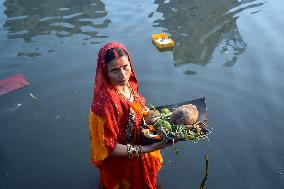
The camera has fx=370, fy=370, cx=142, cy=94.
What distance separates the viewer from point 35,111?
579cm

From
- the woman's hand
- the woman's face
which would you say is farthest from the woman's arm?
the woman's face

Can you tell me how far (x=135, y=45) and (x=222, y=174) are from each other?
142 inches

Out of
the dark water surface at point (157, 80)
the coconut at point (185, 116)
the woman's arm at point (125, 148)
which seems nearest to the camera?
the woman's arm at point (125, 148)

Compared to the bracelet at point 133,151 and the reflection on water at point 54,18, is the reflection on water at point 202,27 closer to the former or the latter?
the reflection on water at point 54,18

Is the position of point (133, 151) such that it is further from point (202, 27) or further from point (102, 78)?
point (202, 27)

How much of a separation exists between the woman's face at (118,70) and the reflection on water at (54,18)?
518cm

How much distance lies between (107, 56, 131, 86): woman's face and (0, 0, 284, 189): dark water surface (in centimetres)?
223

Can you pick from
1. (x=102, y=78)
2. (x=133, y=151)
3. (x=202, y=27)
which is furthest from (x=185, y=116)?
(x=202, y=27)

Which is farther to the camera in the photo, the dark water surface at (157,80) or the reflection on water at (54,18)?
the reflection on water at (54,18)

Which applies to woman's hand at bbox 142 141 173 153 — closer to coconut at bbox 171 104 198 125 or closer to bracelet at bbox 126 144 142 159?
bracelet at bbox 126 144 142 159

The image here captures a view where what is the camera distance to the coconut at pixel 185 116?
2971 mm

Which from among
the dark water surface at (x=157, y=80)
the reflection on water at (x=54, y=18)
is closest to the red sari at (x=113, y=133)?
the dark water surface at (x=157, y=80)

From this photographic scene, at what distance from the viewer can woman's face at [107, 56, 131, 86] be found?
269 cm

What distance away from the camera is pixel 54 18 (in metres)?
8.66
